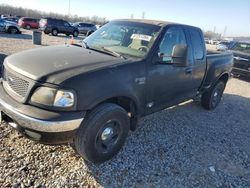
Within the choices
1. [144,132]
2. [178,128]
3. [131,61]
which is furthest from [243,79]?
[131,61]

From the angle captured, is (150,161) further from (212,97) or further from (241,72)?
(241,72)

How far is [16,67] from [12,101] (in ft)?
1.47

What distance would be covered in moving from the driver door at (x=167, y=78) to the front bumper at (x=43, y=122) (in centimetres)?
139

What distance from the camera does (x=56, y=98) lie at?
276 cm

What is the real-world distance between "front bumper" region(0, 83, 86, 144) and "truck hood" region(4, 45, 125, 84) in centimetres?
36

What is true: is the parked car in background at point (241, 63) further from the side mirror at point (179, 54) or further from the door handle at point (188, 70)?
the side mirror at point (179, 54)

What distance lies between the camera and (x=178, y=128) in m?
4.98

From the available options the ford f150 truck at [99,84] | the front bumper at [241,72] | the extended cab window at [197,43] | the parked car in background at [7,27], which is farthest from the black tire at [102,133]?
the parked car in background at [7,27]

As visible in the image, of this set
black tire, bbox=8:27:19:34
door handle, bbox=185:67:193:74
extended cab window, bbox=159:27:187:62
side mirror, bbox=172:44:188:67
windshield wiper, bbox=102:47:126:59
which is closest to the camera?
windshield wiper, bbox=102:47:126:59

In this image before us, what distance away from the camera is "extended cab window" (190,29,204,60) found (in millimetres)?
4880

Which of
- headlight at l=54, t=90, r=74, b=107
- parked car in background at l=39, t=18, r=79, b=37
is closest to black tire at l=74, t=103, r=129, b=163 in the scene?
headlight at l=54, t=90, r=74, b=107

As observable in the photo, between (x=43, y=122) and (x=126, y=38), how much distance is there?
210 cm

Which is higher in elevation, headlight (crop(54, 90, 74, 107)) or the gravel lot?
headlight (crop(54, 90, 74, 107))

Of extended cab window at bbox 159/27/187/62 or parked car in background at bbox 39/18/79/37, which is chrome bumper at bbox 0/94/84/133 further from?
parked car in background at bbox 39/18/79/37
